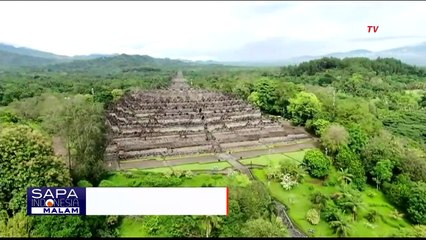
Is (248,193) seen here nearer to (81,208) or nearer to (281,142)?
(81,208)

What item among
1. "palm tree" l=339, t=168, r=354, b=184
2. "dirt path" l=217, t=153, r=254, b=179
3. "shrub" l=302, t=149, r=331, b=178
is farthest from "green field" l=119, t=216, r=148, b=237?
"palm tree" l=339, t=168, r=354, b=184

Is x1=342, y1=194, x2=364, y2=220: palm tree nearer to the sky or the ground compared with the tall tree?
nearer to the ground

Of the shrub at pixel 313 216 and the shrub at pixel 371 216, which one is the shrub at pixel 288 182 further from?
the shrub at pixel 371 216

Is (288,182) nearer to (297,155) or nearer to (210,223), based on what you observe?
(297,155)

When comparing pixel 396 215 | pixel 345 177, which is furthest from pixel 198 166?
pixel 396 215

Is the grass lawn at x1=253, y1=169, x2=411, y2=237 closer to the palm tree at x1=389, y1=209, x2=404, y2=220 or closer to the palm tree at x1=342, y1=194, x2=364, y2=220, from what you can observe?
the palm tree at x1=389, y1=209, x2=404, y2=220

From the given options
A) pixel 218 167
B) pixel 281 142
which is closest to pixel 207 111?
pixel 281 142
